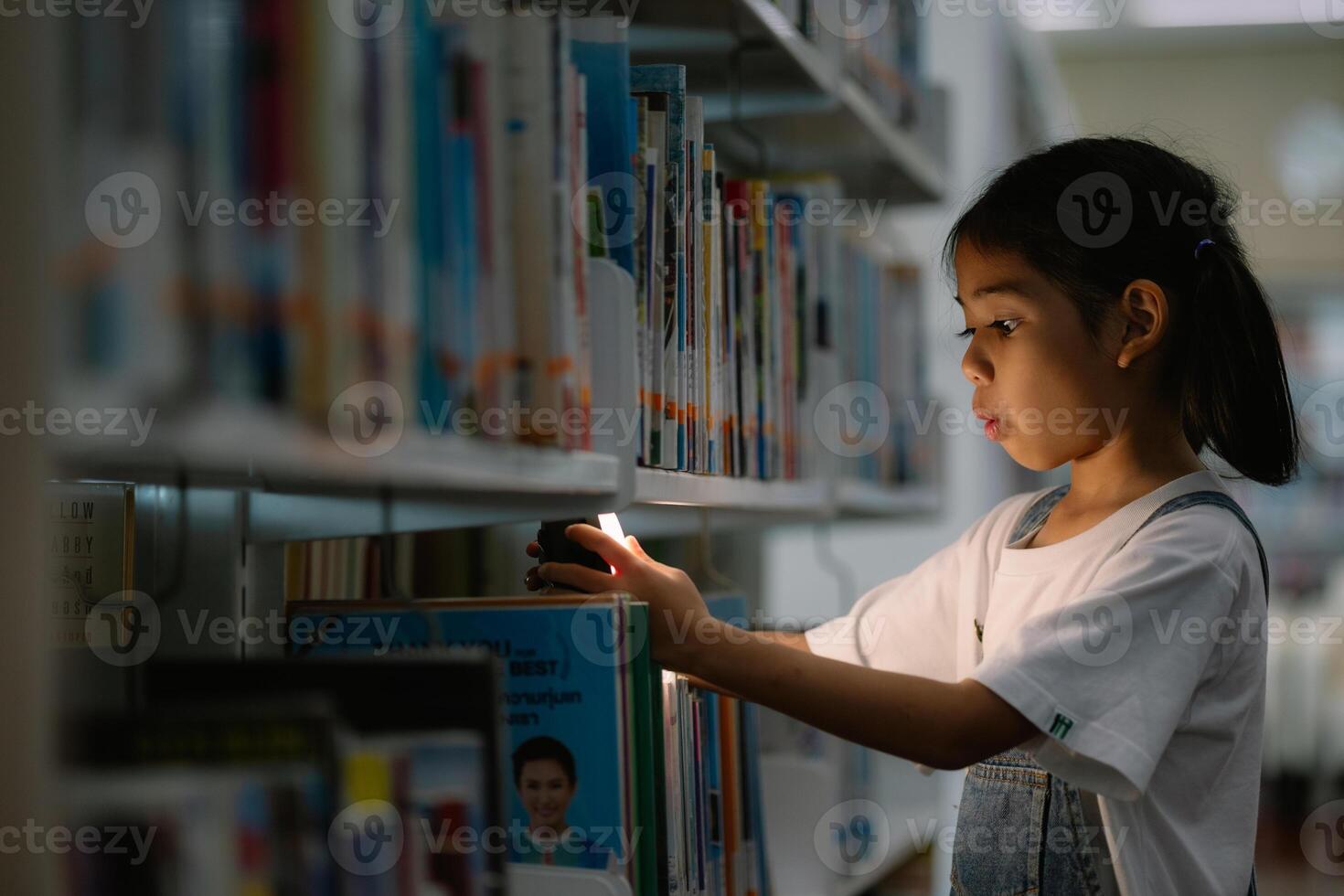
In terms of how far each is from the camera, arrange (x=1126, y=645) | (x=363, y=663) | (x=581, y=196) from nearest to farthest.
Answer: (x=363, y=663) → (x=581, y=196) → (x=1126, y=645)

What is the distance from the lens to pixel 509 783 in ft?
2.70

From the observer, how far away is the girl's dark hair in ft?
3.49

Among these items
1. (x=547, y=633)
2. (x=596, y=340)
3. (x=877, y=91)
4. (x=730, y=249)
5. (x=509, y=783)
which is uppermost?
(x=877, y=91)

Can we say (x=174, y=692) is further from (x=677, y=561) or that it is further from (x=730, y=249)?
(x=677, y=561)

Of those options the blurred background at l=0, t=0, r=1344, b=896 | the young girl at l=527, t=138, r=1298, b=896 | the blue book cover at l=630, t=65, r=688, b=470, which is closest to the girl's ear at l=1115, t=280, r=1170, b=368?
the young girl at l=527, t=138, r=1298, b=896

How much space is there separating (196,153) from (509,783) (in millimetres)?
498

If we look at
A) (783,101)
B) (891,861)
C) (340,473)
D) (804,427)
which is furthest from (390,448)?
(891,861)

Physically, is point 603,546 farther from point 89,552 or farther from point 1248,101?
point 1248,101

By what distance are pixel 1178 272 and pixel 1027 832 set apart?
515mm

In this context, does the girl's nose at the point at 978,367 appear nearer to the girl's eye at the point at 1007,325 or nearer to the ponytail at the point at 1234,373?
the girl's eye at the point at 1007,325

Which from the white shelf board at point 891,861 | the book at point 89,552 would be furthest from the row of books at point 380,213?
the white shelf board at point 891,861

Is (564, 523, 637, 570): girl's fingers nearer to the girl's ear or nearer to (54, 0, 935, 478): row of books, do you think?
(54, 0, 935, 478): row of books

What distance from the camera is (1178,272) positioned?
1.09m

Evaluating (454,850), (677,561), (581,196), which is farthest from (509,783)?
(677,561)
